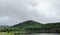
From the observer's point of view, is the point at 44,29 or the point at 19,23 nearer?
the point at 44,29

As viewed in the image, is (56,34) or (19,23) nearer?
(56,34)

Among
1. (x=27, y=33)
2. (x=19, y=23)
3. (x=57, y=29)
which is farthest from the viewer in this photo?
(x=19, y=23)

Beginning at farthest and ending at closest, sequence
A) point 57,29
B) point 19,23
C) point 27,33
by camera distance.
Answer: point 19,23, point 27,33, point 57,29

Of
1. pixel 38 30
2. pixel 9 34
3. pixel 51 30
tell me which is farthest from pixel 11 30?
pixel 51 30

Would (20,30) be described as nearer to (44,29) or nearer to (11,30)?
(11,30)

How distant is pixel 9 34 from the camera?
499 inches

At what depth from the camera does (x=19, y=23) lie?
1572cm

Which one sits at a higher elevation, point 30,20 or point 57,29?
point 30,20

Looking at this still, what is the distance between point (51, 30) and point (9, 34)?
3.45 metres

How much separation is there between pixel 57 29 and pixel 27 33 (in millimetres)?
2405

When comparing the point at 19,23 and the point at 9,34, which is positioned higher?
the point at 19,23

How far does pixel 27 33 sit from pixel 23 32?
329mm

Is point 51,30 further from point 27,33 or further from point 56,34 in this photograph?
point 27,33

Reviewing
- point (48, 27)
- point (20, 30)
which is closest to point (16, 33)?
point (20, 30)
